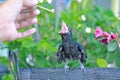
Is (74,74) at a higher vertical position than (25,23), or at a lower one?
lower

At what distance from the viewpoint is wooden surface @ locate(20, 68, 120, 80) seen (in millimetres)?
1858

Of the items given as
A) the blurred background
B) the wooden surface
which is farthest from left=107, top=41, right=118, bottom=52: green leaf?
the wooden surface

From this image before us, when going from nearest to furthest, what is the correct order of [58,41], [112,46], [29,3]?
1. [29,3]
2. [112,46]
3. [58,41]

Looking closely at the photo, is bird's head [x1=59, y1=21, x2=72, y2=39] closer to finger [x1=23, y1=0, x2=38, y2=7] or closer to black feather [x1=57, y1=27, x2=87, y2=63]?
black feather [x1=57, y1=27, x2=87, y2=63]

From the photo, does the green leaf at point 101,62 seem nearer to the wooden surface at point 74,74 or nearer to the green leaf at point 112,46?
the green leaf at point 112,46

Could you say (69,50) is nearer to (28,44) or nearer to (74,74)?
(74,74)

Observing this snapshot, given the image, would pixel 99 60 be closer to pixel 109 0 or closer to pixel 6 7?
pixel 6 7

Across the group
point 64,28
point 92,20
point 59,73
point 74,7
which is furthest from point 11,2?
point 74,7

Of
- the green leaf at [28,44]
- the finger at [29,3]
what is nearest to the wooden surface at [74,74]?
the finger at [29,3]

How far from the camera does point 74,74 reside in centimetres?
186

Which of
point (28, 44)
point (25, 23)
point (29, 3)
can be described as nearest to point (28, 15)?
point (25, 23)

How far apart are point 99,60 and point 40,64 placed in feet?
1.24

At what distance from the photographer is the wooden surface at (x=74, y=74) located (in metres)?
1.86

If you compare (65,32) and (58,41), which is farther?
(58,41)
